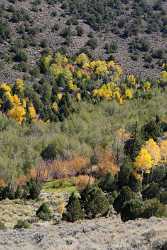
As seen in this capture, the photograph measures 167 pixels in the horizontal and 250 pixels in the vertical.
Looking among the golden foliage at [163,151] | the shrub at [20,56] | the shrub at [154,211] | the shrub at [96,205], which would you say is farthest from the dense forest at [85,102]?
the shrub at [154,211]

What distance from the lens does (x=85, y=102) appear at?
11756cm

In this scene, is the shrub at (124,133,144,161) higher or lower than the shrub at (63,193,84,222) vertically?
lower

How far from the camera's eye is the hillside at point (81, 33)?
427 feet

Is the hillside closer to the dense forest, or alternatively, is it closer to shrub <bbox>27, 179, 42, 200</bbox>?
the dense forest

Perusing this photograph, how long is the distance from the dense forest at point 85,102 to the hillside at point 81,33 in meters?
0.26

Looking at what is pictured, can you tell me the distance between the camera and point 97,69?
432 ft

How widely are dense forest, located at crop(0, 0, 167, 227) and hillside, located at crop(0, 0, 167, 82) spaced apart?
0.26m

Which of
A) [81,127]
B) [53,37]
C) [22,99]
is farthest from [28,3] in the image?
[81,127]

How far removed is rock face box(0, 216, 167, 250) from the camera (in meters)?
30.3

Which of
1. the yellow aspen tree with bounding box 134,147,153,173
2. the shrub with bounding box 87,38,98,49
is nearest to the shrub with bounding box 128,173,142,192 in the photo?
the yellow aspen tree with bounding box 134,147,153,173

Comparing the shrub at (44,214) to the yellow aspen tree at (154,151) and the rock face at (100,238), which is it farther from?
the yellow aspen tree at (154,151)

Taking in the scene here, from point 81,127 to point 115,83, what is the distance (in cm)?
2557

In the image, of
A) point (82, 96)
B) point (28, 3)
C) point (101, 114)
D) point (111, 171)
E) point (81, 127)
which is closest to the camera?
point (111, 171)

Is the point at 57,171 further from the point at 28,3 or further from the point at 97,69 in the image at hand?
the point at 28,3
